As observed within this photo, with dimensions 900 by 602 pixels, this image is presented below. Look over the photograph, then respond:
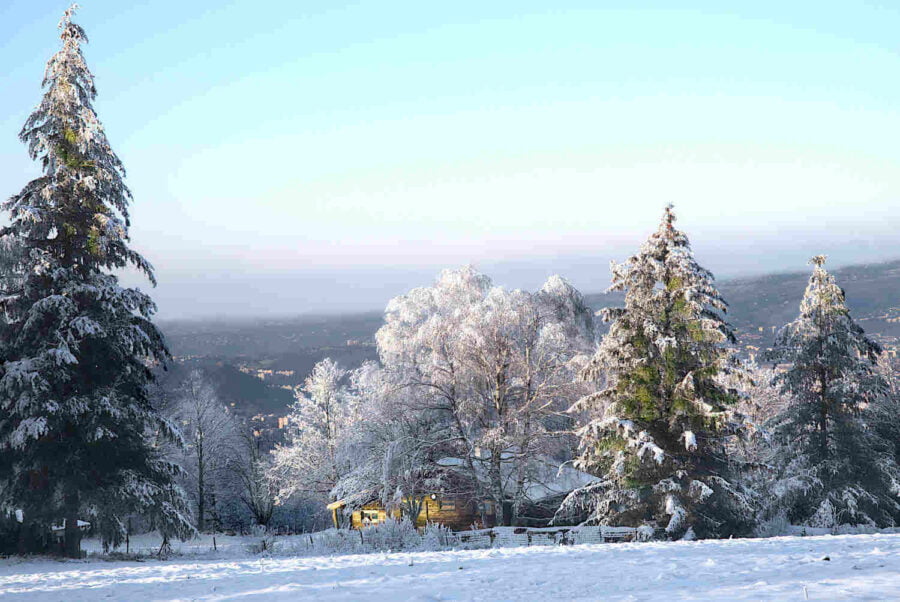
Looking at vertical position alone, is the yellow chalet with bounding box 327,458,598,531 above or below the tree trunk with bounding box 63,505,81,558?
below

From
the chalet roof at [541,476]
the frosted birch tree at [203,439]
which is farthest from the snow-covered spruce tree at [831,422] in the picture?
the frosted birch tree at [203,439]

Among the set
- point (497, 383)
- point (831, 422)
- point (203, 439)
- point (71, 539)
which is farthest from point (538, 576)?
point (203, 439)

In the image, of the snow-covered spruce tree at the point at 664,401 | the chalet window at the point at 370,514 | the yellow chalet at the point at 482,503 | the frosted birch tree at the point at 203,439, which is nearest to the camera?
the snow-covered spruce tree at the point at 664,401

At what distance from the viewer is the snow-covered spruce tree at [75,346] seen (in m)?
17.7

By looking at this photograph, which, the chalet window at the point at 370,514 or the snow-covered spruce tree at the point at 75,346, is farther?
the chalet window at the point at 370,514

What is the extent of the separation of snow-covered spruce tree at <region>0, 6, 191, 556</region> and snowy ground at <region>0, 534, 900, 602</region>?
2.70 metres

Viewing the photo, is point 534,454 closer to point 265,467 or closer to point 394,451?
point 394,451

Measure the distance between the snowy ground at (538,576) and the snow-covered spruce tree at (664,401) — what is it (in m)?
5.87

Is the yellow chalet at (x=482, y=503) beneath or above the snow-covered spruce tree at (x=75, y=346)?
beneath

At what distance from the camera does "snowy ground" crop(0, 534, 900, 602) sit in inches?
358

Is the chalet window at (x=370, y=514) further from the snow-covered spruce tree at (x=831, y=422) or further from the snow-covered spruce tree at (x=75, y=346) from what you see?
the snow-covered spruce tree at (x=831, y=422)

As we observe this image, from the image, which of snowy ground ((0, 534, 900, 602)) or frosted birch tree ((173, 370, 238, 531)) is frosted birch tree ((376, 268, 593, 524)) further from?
frosted birch tree ((173, 370, 238, 531))

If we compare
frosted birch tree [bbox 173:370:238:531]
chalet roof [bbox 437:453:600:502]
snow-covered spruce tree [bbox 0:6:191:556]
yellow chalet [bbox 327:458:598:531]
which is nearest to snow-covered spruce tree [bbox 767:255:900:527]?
chalet roof [bbox 437:453:600:502]

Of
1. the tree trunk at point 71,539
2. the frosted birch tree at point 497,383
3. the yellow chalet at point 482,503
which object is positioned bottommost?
the yellow chalet at point 482,503
